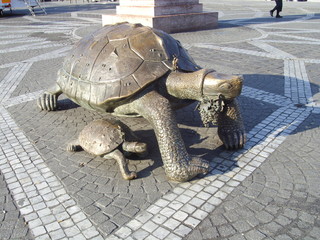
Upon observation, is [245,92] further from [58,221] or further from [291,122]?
[58,221]

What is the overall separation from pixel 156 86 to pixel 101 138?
101 cm

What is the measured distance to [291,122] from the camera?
199 inches

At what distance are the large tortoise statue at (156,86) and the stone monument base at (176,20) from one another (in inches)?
333

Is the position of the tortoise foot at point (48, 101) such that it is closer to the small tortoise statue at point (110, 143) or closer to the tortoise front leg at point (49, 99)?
the tortoise front leg at point (49, 99)

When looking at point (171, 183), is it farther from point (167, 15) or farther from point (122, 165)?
point (167, 15)

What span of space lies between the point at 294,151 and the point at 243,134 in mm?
738

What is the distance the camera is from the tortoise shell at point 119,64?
394 cm

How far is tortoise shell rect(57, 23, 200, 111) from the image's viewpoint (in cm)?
394

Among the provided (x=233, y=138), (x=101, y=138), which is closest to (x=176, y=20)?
(x=233, y=138)

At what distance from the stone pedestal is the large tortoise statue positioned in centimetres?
865

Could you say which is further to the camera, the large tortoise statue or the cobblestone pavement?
the large tortoise statue

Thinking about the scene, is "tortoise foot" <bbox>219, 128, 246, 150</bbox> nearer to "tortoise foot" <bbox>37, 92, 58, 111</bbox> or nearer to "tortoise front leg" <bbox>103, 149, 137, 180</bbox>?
"tortoise front leg" <bbox>103, 149, 137, 180</bbox>

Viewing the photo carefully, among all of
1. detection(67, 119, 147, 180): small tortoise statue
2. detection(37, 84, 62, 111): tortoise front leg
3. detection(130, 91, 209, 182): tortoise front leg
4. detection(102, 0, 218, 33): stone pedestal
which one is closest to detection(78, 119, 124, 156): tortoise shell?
detection(67, 119, 147, 180): small tortoise statue

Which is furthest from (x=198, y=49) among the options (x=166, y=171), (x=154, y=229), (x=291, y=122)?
(x=154, y=229)
